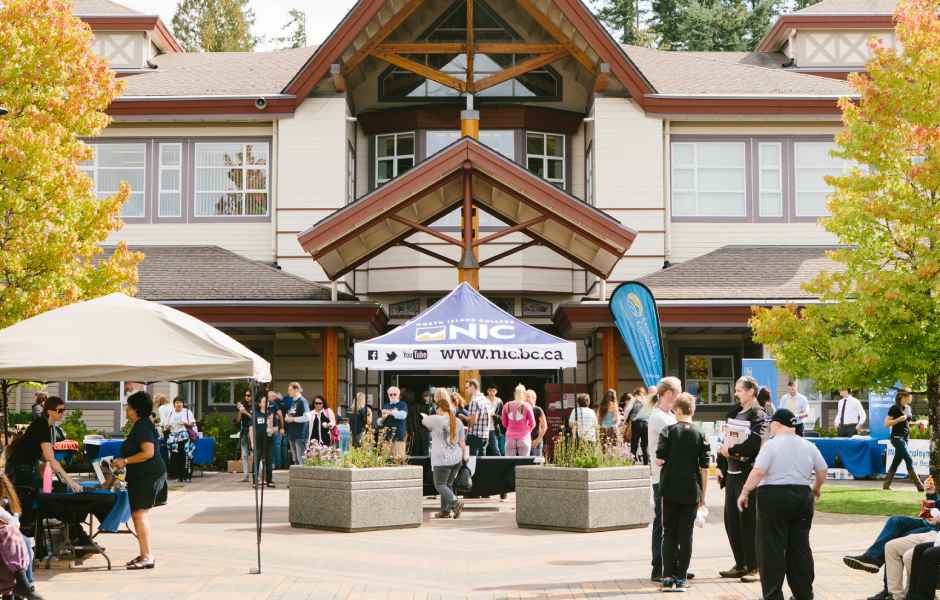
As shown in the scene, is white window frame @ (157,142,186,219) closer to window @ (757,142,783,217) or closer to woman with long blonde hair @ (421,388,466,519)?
window @ (757,142,783,217)

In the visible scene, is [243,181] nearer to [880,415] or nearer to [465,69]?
[465,69]

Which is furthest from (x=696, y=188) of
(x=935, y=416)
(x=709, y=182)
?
(x=935, y=416)

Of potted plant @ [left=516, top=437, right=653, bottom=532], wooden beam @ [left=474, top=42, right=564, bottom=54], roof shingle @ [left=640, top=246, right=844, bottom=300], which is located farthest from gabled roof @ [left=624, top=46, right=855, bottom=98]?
potted plant @ [left=516, top=437, right=653, bottom=532]

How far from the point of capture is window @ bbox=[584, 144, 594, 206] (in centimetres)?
2662

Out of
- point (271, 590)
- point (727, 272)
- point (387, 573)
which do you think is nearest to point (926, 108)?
point (727, 272)

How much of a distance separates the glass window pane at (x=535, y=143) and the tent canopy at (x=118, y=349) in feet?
53.8

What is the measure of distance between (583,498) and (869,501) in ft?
18.7

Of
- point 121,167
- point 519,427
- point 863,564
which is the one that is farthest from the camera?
point 121,167

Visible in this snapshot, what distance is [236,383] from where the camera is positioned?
2761 cm

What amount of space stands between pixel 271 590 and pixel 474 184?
12.9 metres

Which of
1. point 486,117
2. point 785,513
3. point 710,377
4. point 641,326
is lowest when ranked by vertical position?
point 785,513

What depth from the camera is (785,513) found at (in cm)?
920

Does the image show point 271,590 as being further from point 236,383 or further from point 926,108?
point 236,383

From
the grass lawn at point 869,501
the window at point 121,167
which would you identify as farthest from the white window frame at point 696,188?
the window at point 121,167
